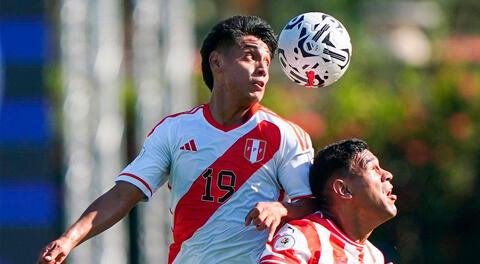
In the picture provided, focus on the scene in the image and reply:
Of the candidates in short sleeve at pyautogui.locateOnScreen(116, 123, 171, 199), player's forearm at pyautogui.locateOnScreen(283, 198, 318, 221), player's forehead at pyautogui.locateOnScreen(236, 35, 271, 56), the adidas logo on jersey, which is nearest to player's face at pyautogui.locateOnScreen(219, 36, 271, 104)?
player's forehead at pyautogui.locateOnScreen(236, 35, 271, 56)

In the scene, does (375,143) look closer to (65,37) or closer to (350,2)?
(65,37)

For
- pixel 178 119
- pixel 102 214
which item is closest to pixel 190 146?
pixel 178 119

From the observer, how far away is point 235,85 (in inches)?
292

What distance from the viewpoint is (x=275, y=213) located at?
22.6 feet

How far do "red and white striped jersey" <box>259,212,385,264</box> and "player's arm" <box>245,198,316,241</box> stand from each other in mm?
45

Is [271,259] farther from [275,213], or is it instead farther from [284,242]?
[275,213]

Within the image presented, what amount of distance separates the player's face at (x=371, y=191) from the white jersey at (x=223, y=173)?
28cm

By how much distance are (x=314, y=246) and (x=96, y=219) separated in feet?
4.00

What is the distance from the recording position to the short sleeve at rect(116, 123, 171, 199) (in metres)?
7.40

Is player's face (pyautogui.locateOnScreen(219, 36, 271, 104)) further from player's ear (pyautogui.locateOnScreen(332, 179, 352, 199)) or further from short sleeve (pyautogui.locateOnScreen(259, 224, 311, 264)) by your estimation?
short sleeve (pyautogui.locateOnScreen(259, 224, 311, 264))

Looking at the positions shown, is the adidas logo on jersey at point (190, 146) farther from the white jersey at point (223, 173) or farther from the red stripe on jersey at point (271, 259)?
the red stripe on jersey at point (271, 259)

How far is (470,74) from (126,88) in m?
5.19

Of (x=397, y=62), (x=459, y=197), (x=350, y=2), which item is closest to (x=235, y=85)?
(x=459, y=197)

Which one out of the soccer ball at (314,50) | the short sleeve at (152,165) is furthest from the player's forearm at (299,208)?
the short sleeve at (152,165)
